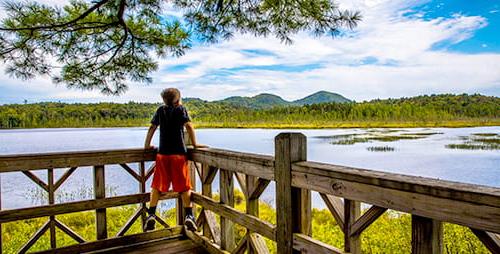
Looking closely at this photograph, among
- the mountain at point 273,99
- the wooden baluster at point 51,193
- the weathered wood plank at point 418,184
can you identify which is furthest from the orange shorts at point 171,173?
the mountain at point 273,99

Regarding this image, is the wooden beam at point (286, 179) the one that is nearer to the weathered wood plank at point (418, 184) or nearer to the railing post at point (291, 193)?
the railing post at point (291, 193)

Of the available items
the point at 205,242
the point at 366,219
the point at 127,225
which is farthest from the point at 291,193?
the point at 127,225

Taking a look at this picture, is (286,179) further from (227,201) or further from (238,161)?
(227,201)

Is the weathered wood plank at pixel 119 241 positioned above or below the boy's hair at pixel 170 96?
below

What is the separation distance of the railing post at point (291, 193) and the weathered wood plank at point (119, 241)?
1.66 meters

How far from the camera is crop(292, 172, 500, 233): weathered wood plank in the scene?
3.45 feet

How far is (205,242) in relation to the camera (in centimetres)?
298

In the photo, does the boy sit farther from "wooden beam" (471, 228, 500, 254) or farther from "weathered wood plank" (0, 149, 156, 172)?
"wooden beam" (471, 228, 500, 254)

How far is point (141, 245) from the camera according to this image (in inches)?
122

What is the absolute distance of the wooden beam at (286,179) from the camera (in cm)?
190

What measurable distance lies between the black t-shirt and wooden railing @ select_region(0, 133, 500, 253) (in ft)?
0.57

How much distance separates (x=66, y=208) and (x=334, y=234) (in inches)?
178

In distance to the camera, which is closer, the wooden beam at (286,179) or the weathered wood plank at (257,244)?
the wooden beam at (286,179)

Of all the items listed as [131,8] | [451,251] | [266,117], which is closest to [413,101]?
[266,117]
